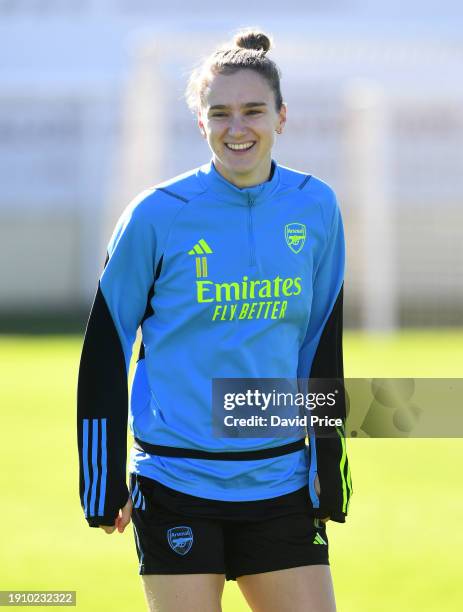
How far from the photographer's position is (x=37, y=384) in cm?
1311

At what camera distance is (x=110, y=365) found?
3.44 metres

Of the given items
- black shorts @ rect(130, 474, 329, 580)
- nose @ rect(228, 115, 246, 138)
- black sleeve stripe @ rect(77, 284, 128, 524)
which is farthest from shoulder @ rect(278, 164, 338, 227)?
black shorts @ rect(130, 474, 329, 580)

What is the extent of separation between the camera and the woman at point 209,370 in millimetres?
3395

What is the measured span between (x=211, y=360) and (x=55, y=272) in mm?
19616

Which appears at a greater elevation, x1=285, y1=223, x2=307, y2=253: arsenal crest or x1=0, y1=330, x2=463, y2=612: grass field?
x1=285, y1=223, x2=307, y2=253: arsenal crest

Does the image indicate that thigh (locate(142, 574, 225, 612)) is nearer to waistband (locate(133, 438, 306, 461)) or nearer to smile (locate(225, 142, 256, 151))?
waistband (locate(133, 438, 306, 461))

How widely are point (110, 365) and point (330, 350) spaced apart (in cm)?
63

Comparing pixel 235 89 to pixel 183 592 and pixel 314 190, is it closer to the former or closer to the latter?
pixel 314 190

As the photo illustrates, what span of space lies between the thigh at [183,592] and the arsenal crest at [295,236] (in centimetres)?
91

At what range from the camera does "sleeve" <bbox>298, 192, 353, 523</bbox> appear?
141 inches

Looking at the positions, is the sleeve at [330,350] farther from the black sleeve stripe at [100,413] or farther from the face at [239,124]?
the black sleeve stripe at [100,413]

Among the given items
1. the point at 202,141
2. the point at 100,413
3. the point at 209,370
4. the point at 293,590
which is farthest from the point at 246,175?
the point at 202,141

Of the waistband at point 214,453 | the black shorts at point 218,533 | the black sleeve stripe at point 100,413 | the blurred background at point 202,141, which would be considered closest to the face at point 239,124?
the black sleeve stripe at point 100,413

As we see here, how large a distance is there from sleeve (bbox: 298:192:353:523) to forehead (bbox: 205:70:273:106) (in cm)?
39
